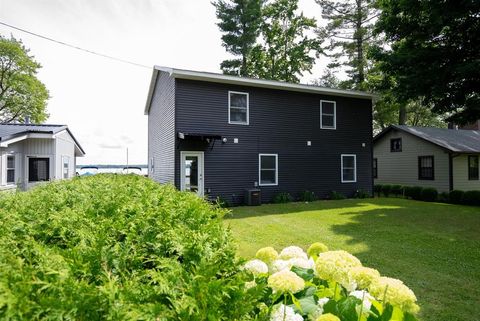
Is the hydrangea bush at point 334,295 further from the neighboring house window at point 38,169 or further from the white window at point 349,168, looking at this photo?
the neighboring house window at point 38,169

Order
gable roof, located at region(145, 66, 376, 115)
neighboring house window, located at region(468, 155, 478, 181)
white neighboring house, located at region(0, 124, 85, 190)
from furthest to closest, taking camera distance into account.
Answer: neighboring house window, located at region(468, 155, 478, 181) < white neighboring house, located at region(0, 124, 85, 190) < gable roof, located at region(145, 66, 376, 115)

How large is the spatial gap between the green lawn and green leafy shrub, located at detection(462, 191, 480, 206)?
3.24 m

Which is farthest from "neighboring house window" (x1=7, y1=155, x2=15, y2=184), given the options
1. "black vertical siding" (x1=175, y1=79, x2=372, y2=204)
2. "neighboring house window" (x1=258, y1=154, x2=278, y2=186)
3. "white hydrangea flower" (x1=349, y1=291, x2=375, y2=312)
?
"white hydrangea flower" (x1=349, y1=291, x2=375, y2=312)

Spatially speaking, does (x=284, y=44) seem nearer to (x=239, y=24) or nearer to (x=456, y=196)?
(x=239, y=24)

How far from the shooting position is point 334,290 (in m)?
1.39

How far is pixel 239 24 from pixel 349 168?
1612 cm

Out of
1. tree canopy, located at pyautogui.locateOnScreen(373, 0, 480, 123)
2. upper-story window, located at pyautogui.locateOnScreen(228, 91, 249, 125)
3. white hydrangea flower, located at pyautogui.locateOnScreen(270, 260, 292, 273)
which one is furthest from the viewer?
upper-story window, located at pyautogui.locateOnScreen(228, 91, 249, 125)

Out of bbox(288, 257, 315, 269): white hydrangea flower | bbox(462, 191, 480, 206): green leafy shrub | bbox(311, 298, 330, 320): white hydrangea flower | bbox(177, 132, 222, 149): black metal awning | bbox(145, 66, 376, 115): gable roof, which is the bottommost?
bbox(462, 191, 480, 206): green leafy shrub

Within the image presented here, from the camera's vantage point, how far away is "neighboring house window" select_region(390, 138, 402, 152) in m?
19.1

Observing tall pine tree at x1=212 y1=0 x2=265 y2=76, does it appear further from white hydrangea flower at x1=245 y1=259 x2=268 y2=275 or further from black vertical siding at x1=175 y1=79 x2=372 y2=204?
white hydrangea flower at x1=245 y1=259 x2=268 y2=275

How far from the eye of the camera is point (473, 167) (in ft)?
56.4

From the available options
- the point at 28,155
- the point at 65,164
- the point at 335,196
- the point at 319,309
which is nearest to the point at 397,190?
the point at 335,196

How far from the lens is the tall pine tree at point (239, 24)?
2447 cm

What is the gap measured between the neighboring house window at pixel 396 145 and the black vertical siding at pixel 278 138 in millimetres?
4327
